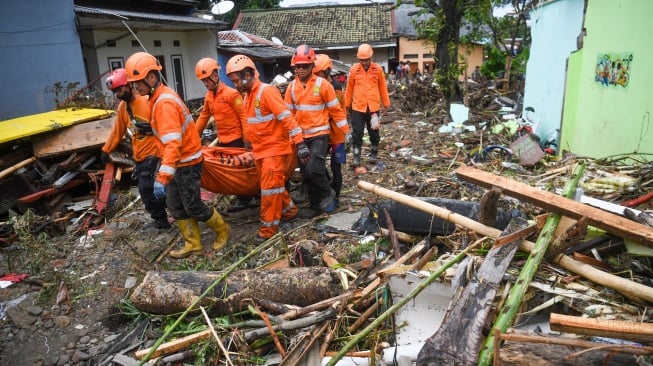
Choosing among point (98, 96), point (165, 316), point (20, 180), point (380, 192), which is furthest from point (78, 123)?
point (380, 192)

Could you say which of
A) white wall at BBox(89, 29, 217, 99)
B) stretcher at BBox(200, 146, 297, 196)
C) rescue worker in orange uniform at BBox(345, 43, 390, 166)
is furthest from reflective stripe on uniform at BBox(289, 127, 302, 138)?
white wall at BBox(89, 29, 217, 99)

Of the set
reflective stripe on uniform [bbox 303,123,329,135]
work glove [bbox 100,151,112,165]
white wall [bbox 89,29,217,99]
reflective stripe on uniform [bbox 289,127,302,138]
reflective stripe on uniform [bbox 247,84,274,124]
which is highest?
white wall [bbox 89,29,217,99]

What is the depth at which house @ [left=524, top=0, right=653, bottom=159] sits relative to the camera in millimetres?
5168

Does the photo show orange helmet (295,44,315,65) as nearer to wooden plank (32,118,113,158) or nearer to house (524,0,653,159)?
wooden plank (32,118,113,158)

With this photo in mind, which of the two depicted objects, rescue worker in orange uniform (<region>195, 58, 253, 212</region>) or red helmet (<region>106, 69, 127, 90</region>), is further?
rescue worker in orange uniform (<region>195, 58, 253, 212</region>)

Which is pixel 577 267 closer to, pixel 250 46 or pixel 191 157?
pixel 191 157

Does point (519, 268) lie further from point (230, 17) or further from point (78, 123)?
point (230, 17)

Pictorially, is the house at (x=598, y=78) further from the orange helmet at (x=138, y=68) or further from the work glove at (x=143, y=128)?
the work glove at (x=143, y=128)

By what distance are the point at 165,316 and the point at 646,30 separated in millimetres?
5642

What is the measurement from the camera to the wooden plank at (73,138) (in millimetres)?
5695

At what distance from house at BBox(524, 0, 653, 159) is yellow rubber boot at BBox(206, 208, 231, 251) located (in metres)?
4.59

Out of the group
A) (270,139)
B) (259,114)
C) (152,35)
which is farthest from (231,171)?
(152,35)

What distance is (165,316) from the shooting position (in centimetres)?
332

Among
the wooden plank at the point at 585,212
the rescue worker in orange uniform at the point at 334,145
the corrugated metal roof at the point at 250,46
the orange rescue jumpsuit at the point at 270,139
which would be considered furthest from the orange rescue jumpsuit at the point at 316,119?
the corrugated metal roof at the point at 250,46
